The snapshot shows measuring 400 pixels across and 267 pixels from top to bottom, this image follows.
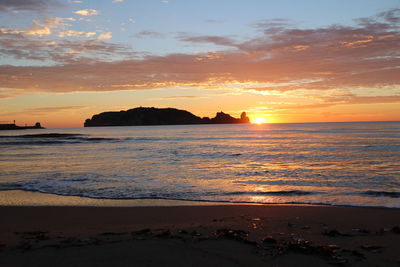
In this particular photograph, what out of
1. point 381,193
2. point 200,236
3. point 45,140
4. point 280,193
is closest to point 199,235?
point 200,236

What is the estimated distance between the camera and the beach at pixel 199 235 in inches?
213

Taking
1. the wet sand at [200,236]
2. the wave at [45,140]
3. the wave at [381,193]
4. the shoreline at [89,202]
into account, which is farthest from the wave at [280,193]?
the wave at [45,140]

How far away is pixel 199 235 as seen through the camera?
6.76 meters

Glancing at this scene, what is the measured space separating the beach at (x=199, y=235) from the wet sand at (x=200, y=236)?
0.06ft

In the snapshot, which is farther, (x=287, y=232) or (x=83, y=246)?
(x=287, y=232)

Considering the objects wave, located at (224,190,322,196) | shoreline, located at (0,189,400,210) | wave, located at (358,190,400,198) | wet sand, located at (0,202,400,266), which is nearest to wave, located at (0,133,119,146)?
shoreline, located at (0,189,400,210)

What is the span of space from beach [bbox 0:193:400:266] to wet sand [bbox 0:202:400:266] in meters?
0.02

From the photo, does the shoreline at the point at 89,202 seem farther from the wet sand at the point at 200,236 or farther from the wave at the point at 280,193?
the wave at the point at 280,193

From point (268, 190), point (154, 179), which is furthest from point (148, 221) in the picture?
point (154, 179)

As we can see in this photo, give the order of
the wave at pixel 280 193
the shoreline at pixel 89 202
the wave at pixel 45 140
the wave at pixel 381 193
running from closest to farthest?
1. the shoreline at pixel 89 202
2. the wave at pixel 381 193
3. the wave at pixel 280 193
4. the wave at pixel 45 140

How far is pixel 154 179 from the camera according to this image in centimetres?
1542

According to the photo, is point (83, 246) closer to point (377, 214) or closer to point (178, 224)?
point (178, 224)

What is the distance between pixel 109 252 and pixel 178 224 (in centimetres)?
250

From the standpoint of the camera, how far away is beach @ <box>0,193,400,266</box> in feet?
17.8
